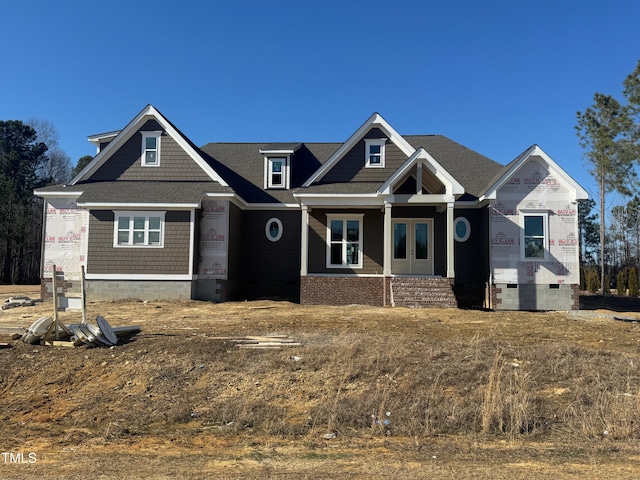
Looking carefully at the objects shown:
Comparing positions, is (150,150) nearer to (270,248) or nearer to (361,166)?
(270,248)

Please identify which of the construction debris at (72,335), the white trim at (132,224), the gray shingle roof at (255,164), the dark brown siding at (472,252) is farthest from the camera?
the gray shingle roof at (255,164)

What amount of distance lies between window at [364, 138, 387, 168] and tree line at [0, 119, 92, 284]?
36254 millimetres

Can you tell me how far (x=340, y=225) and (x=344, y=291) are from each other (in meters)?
3.17

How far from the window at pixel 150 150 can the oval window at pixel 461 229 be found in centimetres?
1228

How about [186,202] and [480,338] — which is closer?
[480,338]

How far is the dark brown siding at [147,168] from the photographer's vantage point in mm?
19156

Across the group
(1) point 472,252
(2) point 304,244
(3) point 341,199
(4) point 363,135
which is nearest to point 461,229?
(1) point 472,252

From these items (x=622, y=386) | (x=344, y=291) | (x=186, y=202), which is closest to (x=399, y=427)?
(x=622, y=386)

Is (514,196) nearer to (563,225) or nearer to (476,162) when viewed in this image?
(563,225)

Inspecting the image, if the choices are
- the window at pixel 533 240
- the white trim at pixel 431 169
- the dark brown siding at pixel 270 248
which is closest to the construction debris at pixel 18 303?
the dark brown siding at pixel 270 248

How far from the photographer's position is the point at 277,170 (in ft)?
70.1

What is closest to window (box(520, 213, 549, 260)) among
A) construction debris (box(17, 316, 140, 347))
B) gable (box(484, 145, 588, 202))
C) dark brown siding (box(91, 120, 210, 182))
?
gable (box(484, 145, 588, 202))

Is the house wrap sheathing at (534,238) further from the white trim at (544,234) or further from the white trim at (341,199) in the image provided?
the white trim at (341,199)

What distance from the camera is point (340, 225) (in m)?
19.2
